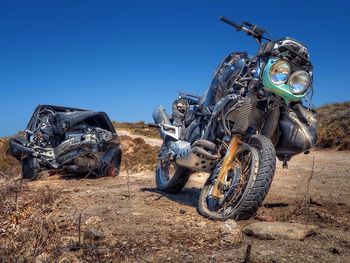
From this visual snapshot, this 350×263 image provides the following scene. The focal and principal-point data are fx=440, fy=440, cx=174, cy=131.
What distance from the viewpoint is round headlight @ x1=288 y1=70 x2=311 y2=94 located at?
421 cm

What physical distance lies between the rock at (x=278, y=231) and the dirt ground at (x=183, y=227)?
0.21ft

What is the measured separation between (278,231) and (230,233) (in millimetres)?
367

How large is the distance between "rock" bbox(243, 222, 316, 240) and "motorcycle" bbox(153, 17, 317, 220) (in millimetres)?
390

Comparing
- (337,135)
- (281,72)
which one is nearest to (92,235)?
(281,72)

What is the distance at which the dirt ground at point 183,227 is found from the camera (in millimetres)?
2904

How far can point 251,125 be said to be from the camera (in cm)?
462

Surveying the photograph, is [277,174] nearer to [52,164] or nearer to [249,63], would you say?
[249,63]

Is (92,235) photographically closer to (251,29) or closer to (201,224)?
(201,224)

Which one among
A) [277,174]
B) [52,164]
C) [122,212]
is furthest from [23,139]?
[122,212]

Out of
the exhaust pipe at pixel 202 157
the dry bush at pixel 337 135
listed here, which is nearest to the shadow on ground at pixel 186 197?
the exhaust pipe at pixel 202 157

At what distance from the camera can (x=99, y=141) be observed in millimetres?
10133

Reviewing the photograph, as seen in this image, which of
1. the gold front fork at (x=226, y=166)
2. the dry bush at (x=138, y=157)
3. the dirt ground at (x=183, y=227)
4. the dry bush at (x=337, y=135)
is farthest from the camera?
the dry bush at (x=337, y=135)

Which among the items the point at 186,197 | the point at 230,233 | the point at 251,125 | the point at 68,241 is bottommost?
the point at 186,197

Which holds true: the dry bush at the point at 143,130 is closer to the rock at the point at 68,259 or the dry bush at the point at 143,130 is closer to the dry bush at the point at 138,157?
the dry bush at the point at 138,157
